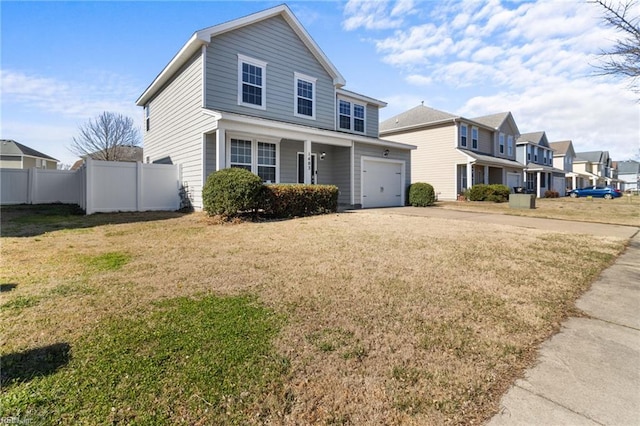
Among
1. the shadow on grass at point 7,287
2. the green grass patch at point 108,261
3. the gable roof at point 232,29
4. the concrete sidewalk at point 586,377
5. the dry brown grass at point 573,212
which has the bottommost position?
the concrete sidewalk at point 586,377

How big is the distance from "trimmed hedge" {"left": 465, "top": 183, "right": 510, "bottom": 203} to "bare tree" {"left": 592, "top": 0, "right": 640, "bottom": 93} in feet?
53.5

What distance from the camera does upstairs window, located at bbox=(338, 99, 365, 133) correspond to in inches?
640

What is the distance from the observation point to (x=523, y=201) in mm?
16703

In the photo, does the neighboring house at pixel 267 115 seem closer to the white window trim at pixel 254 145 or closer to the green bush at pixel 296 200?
the white window trim at pixel 254 145

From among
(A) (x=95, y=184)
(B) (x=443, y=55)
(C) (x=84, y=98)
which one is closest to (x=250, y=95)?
(A) (x=95, y=184)

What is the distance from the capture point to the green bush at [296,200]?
9727 mm

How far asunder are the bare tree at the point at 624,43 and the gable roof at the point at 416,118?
17.2 metres

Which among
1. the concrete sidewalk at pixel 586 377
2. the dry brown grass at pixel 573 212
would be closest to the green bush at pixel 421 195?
the dry brown grass at pixel 573 212

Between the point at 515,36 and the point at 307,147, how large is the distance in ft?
25.3

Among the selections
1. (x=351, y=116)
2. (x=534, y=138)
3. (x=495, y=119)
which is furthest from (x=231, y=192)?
(x=534, y=138)

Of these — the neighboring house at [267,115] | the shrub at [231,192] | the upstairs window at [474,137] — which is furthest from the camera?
the upstairs window at [474,137]

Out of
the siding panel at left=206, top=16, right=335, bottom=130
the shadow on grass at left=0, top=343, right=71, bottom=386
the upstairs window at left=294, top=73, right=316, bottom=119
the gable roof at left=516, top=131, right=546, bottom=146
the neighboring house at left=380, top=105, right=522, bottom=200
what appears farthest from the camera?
the gable roof at left=516, top=131, right=546, bottom=146

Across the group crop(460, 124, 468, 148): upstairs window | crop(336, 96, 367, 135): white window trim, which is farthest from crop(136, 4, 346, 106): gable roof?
crop(460, 124, 468, 148): upstairs window

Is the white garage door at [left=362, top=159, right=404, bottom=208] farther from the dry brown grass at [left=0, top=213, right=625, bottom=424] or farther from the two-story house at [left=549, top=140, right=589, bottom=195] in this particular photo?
the two-story house at [left=549, top=140, right=589, bottom=195]
